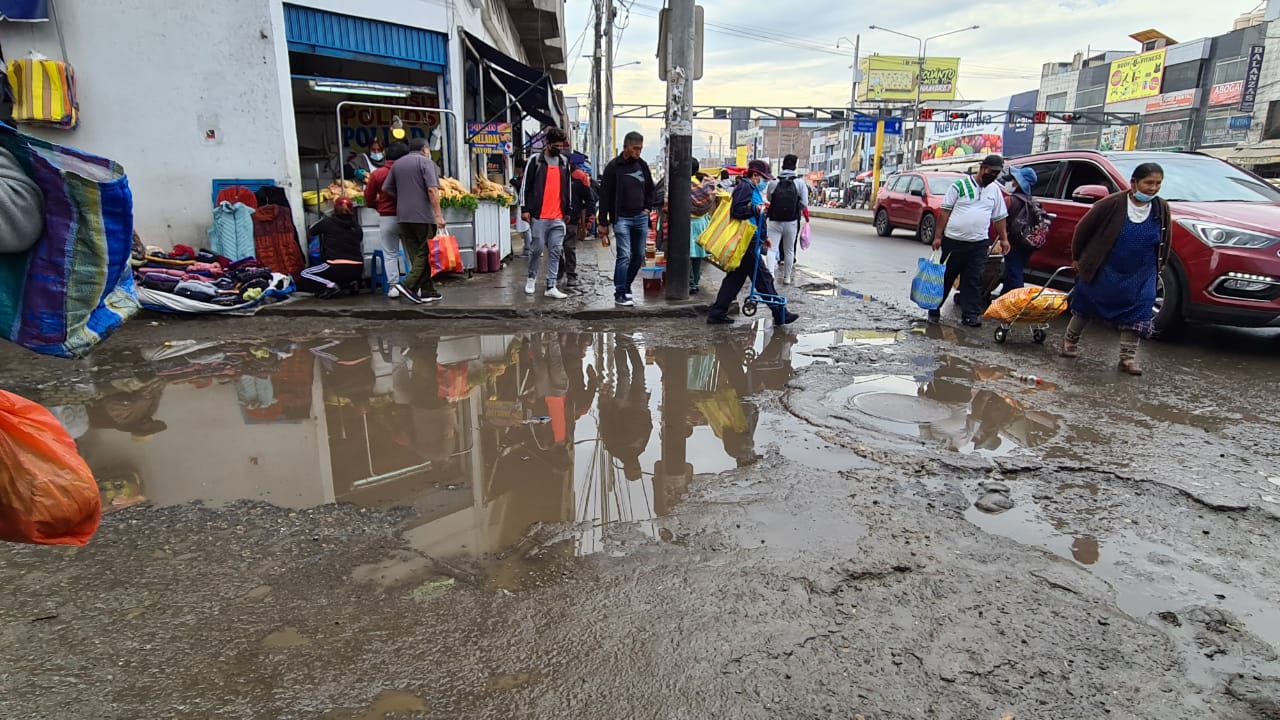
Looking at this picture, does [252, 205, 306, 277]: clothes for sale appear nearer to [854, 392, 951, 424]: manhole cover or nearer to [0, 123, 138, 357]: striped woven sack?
[854, 392, 951, 424]: manhole cover

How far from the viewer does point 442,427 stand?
4625 millimetres

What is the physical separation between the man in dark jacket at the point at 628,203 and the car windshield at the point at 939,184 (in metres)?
10.3

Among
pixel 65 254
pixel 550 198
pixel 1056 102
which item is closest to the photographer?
pixel 65 254

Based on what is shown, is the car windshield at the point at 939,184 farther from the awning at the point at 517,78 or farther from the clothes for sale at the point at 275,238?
the clothes for sale at the point at 275,238

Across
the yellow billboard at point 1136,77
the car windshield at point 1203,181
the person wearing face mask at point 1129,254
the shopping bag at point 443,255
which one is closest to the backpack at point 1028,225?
the car windshield at point 1203,181

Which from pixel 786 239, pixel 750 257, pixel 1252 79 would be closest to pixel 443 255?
pixel 750 257

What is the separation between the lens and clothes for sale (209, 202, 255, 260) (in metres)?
8.61

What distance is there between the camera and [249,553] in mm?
3057

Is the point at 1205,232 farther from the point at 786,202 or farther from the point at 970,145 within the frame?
the point at 970,145

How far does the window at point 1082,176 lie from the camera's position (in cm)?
797

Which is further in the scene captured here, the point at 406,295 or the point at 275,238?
the point at 275,238

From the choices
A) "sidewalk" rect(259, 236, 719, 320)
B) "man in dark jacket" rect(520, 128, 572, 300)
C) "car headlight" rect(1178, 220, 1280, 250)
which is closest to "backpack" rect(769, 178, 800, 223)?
"sidewalk" rect(259, 236, 719, 320)

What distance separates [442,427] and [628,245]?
4180 millimetres

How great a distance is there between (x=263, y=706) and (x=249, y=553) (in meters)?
1.02
